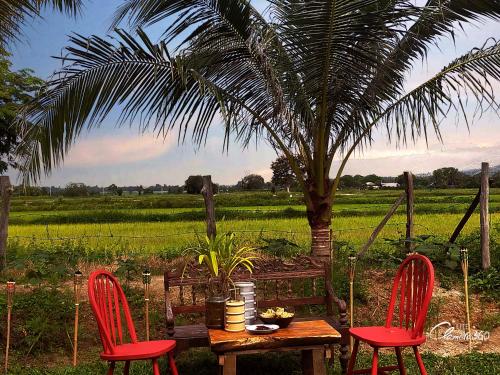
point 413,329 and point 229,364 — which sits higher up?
point 413,329

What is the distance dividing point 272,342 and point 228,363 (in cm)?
31

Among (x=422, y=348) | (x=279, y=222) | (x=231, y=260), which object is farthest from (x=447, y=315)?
(x=279, y=222)

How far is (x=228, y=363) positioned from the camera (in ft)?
11.4

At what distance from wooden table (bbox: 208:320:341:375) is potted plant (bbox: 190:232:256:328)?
0.34 ft

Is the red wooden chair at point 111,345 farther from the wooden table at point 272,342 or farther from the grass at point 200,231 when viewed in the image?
the grass at point 200,231

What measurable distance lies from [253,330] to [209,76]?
3.71 metres

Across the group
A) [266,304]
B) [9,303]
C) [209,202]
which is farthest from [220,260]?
[209,202]

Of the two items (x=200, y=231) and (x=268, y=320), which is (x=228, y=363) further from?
(x=200, y=231)

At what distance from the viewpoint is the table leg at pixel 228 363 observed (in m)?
3.44

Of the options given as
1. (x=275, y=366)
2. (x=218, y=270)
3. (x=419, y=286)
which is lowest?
(x=275, y=366)

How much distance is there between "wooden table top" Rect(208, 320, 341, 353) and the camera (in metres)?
3.33

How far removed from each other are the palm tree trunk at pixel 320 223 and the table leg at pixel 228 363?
125 inches

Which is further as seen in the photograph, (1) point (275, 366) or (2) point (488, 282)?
(2) point (488, 282)

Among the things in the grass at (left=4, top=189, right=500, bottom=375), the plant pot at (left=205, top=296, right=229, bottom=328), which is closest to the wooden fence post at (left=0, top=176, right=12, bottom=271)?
the grass at (left=4, top=189, right=500, bottom=375)
